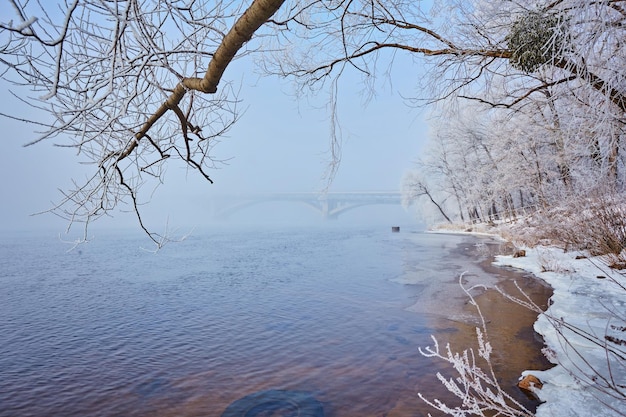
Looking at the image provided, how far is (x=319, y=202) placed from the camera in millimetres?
56312

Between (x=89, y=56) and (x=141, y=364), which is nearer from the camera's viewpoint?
(x=89, y=56)

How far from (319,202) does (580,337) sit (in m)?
51.4

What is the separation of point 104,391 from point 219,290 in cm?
644

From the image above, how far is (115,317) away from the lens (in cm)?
866

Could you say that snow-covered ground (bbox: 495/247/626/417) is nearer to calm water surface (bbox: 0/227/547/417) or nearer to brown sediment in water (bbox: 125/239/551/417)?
brown sediment in water (bbox: 125/239/551/417)

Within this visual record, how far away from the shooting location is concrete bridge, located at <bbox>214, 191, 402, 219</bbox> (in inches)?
2114

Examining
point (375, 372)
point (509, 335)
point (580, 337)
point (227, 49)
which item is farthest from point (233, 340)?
point (227, 49)

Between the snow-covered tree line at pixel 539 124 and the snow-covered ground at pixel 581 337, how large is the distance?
1384mm

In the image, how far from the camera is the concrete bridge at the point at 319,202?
5369 centimetres

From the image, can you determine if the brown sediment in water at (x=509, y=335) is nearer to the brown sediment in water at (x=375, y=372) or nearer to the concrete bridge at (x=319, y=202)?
the brown sediment in water at (x=375, y=372)

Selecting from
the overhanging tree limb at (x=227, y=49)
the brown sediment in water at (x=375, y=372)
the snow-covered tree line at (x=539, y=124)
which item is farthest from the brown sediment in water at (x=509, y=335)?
the overhanging tree limb at (x=227, y=49)

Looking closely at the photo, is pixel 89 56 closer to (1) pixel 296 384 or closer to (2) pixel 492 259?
(1) pixel 296 384

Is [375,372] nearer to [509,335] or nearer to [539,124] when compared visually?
[509,335]

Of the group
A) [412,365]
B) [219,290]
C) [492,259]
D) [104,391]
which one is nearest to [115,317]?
[219,290]
